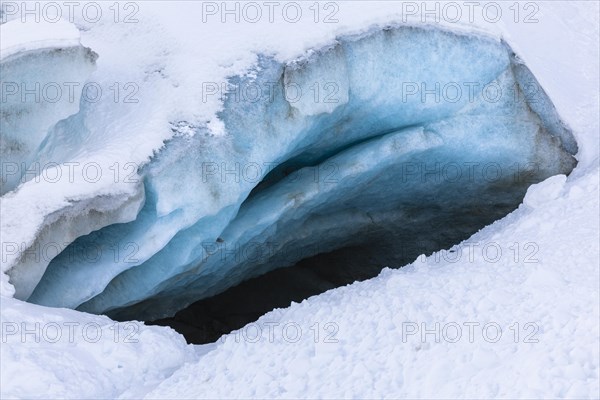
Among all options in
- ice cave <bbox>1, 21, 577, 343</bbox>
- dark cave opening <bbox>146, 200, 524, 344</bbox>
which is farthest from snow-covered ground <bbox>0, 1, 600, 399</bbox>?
dark cave opening <bbox>146, 200, 524, 344</bbox>

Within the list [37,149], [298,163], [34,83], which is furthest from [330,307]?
[34,83]

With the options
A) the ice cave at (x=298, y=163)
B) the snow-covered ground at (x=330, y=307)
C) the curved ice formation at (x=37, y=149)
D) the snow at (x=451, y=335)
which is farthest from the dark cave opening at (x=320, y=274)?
the curved ice formation at (x=37, y=149)

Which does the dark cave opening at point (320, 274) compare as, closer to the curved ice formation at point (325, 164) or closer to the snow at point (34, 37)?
the curved ice formation at point (325, 164)

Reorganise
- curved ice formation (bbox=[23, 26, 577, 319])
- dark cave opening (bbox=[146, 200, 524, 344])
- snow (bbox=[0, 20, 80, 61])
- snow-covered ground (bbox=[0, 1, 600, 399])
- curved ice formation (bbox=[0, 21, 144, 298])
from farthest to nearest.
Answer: dark cave opening (bbox=[146, 200, 524, 344]) < curved ice formation (bbox=[23, 26, 577, 319]) < snow (bbox=[0, 20, 80, 61]) < curved ice formation (bbox=[0, 21, 144, 298]) < snow-covered ground (bbox=[0, 1, 600, 399])

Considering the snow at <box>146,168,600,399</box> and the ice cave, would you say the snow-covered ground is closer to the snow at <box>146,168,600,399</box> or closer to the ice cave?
the snow at <box>146,168,600,399</box>

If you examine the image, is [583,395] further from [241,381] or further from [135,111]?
[135,111]

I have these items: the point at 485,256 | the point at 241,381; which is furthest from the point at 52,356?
the point at 485,256
